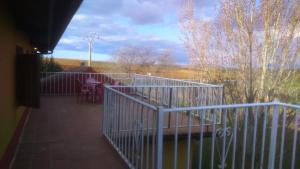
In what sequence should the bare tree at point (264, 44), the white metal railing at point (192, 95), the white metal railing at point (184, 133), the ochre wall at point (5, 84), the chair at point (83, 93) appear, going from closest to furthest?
1. the white metal railing at point (184, 133)
2. the ochre wall at point (5, 84)
3. the white metal railing at point (192, 95)
4. the bare tree at point (264, 44)
5. the chair at point (83, 93)

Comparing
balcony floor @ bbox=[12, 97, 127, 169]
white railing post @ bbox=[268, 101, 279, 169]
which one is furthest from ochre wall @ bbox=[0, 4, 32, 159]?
white railing post @ bbox=[268, 101, 279, 169]

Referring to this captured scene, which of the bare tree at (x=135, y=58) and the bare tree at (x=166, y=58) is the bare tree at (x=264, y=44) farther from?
the bare tree at (x=166, y=58)

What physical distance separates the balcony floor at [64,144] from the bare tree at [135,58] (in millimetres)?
12182

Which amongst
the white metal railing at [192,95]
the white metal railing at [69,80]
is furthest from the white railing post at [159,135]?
the white metal railing at [69,80]

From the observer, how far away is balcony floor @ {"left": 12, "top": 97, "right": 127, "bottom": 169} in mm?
3904

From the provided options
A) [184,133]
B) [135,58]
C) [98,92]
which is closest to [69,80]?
[98,92]

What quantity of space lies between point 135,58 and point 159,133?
17.3 metres

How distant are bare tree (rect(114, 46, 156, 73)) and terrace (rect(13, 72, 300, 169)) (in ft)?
36.9

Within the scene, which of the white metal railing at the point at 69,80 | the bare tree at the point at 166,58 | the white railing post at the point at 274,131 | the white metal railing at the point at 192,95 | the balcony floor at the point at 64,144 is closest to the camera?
the white railing post at the point at 274,131

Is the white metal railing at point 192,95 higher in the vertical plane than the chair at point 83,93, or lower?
higher

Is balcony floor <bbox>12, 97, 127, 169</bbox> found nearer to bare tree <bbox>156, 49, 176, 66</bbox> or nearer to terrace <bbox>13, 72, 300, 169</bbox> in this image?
terrace <bbox>13, 72, 300, 169</bbox>

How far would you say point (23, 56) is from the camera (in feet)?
16.5

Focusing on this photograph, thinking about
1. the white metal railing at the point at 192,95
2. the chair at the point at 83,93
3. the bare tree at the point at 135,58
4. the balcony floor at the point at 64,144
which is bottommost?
the balcony floor at the point at 64,144

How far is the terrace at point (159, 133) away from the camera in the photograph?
3.21 meters
